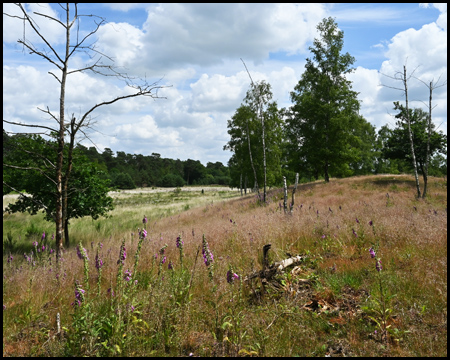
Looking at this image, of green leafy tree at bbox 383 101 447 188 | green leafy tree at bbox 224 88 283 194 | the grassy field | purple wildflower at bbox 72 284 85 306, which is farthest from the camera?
green leafy tree at bbox 224 88 283 194

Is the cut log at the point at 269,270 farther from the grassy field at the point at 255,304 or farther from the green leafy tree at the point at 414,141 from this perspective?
the green leafy tree at the point at 414,141

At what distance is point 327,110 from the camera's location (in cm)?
2398

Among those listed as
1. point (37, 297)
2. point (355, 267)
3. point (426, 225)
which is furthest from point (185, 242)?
point (426, 225)

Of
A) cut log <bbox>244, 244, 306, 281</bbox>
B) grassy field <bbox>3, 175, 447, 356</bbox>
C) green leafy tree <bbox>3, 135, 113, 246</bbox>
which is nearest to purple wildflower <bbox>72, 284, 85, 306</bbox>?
grassy field <bbox>3, 175, 447, 356</bbox>

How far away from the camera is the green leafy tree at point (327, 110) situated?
24141 millimetres

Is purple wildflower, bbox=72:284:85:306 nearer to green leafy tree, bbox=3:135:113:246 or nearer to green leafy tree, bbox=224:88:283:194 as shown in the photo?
green leafy tree, bbox=3:135:113:246

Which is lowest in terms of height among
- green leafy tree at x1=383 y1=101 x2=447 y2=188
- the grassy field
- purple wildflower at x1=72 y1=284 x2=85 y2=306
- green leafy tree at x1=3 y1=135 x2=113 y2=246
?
the grassy field

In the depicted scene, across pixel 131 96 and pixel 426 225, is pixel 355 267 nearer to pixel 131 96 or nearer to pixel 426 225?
pixel 426 225

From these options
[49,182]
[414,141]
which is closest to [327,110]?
[414,141]

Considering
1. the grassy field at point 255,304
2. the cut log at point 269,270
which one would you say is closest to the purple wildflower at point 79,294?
A: the grassy field at point 255,304

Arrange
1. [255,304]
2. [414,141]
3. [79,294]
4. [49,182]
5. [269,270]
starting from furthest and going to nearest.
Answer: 1. [414,141]
2. [49,182]
3. [269,270]
4. [255,304]
5. [79,294]

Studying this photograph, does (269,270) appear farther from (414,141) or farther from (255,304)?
(414,141)

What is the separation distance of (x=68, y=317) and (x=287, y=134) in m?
26.8

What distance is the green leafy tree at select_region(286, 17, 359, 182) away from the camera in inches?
950
